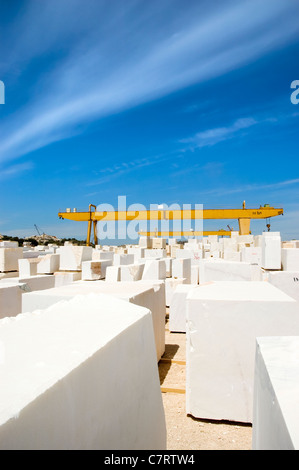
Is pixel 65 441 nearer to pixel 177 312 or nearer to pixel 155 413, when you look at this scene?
pixel 155 413

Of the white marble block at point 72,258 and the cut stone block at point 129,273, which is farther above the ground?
the white marble block at point 72,258

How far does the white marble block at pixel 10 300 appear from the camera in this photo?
4398 millimetres

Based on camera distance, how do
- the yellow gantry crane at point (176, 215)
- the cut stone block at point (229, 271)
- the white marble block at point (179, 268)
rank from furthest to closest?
1. the yellow gantry crane at point (176, 215)
2. the white marble block at point (179, 268)
3. the cut stone block at point (229, 271)

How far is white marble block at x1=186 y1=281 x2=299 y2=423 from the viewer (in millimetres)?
2877

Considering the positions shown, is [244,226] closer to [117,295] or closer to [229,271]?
[229,271]

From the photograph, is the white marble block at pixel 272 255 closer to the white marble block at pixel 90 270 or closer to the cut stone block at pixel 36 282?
the white marble block at pixel 90 270

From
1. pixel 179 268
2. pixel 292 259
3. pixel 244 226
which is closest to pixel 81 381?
pixel 292 259

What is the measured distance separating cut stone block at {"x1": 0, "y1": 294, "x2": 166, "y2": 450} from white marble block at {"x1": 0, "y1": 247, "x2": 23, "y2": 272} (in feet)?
19.1

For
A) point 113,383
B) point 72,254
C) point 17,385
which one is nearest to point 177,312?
point 72,254

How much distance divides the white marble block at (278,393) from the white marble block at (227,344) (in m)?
1.32

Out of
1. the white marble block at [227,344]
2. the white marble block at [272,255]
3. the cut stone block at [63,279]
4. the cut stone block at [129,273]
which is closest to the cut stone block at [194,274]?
the cut stone block at [129,273]

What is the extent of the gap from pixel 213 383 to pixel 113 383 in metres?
1.90

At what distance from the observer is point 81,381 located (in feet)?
3.74

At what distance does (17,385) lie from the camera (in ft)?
3.30
